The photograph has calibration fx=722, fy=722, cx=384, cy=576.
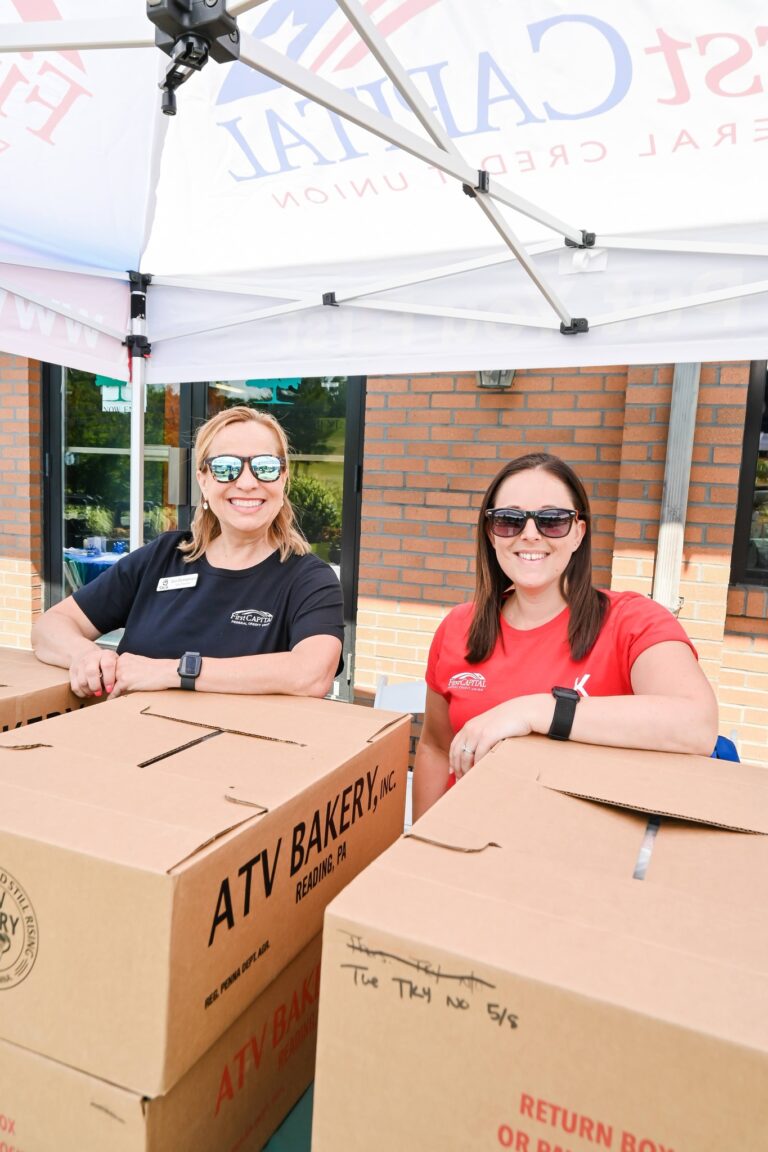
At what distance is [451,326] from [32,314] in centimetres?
141

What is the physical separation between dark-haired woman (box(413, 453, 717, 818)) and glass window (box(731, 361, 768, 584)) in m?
1.94

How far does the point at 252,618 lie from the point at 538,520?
72 centimetres

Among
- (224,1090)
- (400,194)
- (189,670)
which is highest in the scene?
(400,194)

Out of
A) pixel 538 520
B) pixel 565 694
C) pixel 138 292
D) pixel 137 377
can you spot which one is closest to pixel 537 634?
pixel 538 520

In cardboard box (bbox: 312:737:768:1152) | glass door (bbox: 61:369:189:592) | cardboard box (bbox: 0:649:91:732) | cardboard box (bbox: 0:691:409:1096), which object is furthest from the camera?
glass door (bbox: 61:369:189:592)

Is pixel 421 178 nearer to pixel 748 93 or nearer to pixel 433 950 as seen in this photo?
pixel 748 93

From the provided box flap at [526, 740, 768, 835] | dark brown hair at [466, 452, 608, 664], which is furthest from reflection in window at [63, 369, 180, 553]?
box flap at [526, 740, 768, 835]

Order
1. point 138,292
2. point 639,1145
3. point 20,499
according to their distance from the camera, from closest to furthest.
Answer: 1. point 639,1145
2. point 138,292
3. point 20,499

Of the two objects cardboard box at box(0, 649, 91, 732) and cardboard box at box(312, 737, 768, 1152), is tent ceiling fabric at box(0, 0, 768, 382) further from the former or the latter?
cardboard box at box(312, 737, 768, 1152)

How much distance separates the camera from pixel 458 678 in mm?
1632

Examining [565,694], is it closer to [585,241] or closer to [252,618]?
[252,618]

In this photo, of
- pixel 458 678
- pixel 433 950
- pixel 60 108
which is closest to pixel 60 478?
pixel 60 108

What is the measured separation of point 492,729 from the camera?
4.02 feet

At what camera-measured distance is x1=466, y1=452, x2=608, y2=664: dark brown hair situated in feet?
5.15
